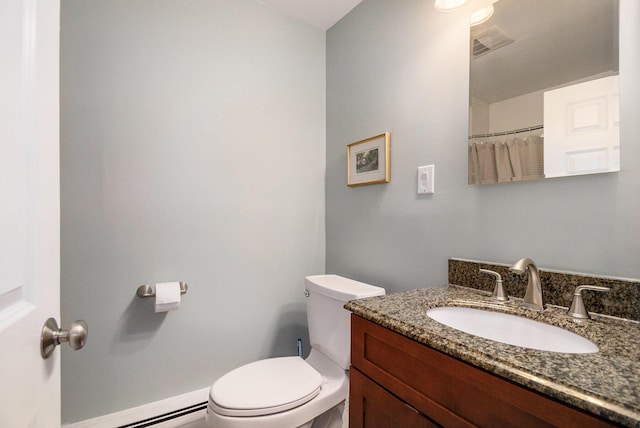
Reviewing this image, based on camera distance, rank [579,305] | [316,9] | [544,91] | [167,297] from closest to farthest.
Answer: [579,305]
[544,91]
[167,297]
[316,9]

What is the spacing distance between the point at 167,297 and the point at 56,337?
2.65 feet

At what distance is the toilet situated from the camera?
3.25 ft

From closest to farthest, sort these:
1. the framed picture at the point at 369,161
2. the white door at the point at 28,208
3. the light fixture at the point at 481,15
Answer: the white door at the point at 28,208, the light fixture at the point at 481,15, the framed picture at the point at 369,161

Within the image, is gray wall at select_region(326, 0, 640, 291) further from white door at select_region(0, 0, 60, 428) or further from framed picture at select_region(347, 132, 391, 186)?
white door at select_region(0, 0, 60, 428)

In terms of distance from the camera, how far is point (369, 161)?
59.5 inches

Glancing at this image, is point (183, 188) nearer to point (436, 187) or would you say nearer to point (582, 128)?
point (436, 187)

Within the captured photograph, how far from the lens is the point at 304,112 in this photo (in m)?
1.79

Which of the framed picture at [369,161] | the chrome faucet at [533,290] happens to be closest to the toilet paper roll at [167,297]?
the framed picture at [369,161]

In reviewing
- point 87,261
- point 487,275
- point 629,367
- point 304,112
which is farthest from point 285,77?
point 629,367

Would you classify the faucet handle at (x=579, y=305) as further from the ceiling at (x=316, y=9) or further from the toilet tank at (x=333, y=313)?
the ceiling at (x=316, y=9)

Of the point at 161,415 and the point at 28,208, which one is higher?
the point at 28,208

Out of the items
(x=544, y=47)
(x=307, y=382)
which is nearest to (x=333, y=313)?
(x=307, y=382)

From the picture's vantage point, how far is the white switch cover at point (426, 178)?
1.22 meters

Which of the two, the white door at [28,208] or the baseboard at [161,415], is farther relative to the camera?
the baseboard at [161,415]
